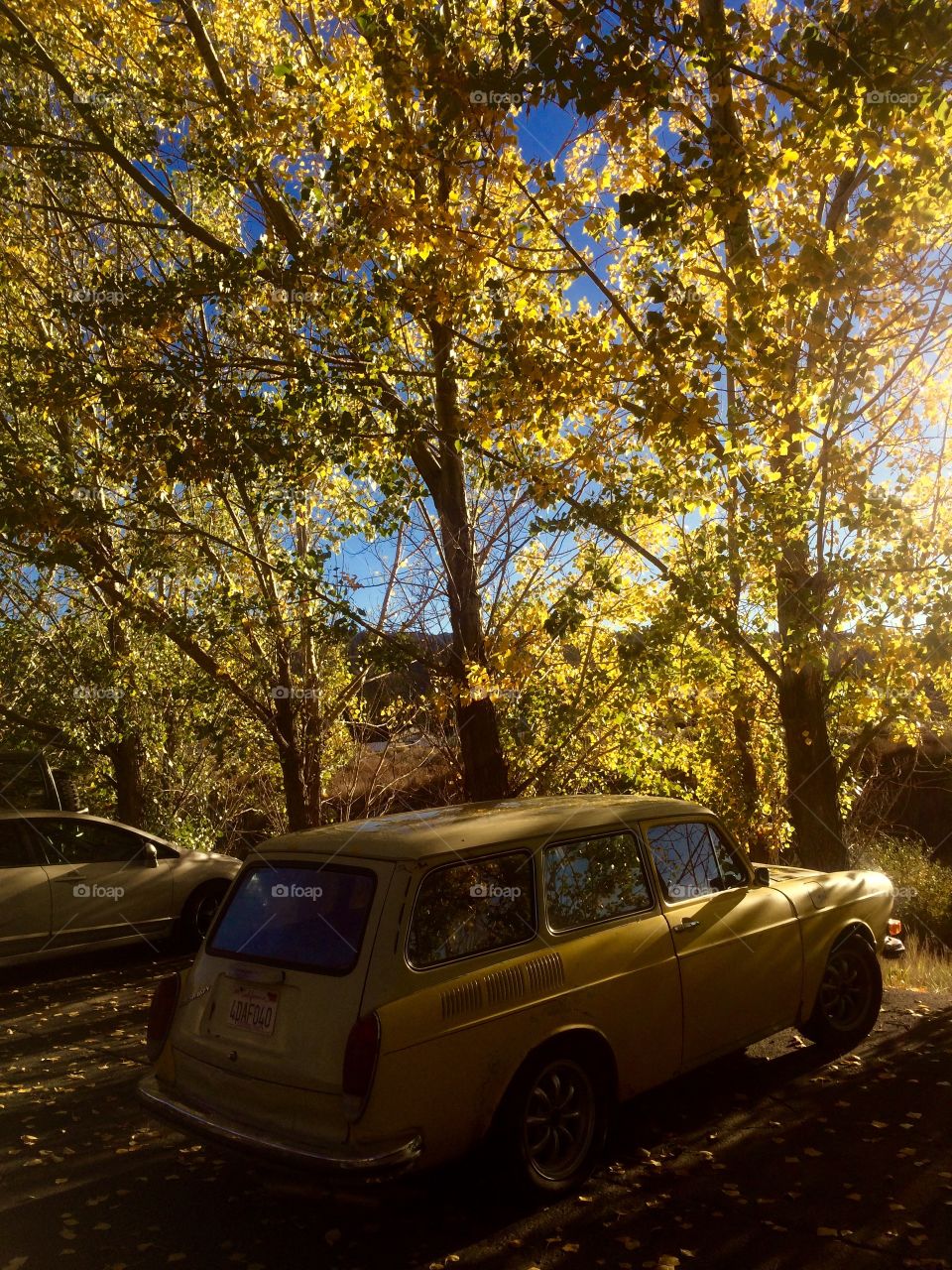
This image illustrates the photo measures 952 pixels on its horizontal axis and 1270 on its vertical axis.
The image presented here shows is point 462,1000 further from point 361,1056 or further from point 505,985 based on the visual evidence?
point 361,1056

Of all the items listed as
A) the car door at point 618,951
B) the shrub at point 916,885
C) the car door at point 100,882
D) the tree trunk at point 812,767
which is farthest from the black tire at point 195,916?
the shrub at point 916,885

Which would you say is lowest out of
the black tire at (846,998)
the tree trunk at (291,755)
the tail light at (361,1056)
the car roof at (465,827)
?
the black tire at (846,998)

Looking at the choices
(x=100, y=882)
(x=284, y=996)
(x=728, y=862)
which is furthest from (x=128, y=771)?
(x=284, y=996)

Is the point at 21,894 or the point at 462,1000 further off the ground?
the point at 21,894

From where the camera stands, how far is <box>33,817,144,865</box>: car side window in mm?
9508

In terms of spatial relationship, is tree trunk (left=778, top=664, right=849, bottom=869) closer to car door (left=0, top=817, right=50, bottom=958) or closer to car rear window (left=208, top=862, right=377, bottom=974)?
car rear window (left=208, top=862, right=377, bottom=974)

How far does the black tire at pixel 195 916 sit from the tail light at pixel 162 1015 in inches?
218

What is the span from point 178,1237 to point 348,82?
8772 millimetres

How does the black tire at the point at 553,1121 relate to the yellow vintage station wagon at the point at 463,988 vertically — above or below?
below

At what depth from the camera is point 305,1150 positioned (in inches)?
147

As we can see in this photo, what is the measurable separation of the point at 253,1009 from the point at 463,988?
3.13 ft

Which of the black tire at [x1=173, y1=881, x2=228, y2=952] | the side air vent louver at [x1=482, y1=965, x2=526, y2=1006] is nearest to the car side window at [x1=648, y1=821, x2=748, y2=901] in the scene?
the side air vent louver at [x1=482, y1=965, x2=526, y2=1006]

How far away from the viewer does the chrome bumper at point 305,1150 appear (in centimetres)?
362

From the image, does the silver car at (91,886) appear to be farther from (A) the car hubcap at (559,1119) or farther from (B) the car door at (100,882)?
(A) the car hubcap at (559,1119)
